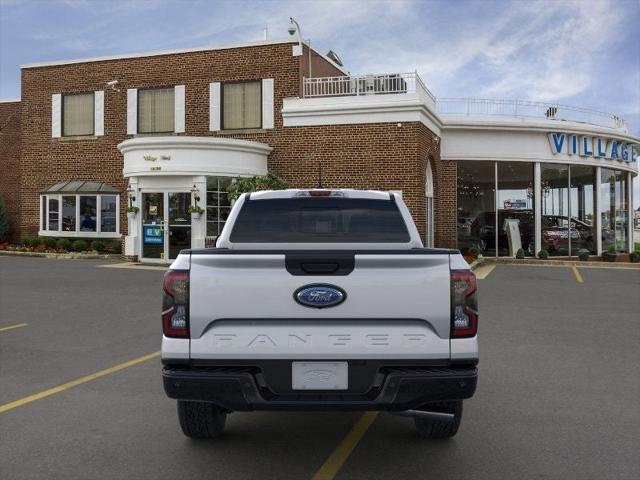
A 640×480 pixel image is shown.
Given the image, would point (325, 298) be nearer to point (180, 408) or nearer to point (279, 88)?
point (180, 408)

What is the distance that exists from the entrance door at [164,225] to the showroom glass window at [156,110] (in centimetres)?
432

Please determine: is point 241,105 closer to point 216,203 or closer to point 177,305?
point 216,203

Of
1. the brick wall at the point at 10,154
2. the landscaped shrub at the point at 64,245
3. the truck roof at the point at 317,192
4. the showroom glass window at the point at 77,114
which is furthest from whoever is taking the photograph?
the brick wall at the point at 10,154

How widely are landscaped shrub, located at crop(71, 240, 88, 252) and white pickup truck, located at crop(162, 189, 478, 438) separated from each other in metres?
20.8

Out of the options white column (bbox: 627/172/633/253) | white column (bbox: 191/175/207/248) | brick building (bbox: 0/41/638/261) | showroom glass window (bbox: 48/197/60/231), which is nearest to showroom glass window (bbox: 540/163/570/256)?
brick building (bbox: 0/41/638/261)

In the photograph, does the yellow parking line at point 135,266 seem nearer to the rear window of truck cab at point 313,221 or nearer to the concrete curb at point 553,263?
the concrete curb at point 553,263

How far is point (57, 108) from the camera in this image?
24812 millimetres

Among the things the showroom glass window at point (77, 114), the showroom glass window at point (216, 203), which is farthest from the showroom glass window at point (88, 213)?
the showroom glass window at point (216, 203)

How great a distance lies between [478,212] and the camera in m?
23.6

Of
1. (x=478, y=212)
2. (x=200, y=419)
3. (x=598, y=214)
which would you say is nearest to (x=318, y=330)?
(x=200, y=419)

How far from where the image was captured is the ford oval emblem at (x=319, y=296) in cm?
368

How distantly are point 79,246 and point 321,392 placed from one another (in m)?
21.2

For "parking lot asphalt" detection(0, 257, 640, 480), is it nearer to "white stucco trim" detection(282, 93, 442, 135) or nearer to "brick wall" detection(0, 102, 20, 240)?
"white stucco trim" detection(282, 93, 442, 135)

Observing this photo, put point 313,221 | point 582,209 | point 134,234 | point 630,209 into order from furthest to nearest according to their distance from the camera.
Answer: point 630,209
point 582,209
point 134,234
point 313,221
